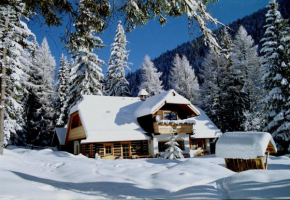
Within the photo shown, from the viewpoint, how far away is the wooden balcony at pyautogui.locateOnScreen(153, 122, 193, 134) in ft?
73.0

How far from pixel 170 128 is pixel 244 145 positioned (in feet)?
48.2

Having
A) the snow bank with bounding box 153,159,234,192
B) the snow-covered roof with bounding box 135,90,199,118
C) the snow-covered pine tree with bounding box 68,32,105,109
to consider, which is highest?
the snow-covered pine tree with bounding box 68,32,105,109

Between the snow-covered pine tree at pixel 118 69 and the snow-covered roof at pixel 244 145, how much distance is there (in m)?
26.7

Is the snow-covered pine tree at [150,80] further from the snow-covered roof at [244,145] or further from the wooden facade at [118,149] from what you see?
the snow-covered roof at [244,145]

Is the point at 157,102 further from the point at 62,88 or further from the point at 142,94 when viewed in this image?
the point at 62,88

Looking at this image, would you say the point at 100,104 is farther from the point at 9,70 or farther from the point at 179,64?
the point at 179,64

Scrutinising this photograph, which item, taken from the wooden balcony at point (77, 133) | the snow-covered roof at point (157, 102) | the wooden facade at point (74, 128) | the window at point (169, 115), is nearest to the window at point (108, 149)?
the wooden balcony at point (77, 133)

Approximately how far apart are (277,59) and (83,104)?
19108 millimetres

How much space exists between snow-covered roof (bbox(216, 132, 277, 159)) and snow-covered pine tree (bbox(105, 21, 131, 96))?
26737 millimetres

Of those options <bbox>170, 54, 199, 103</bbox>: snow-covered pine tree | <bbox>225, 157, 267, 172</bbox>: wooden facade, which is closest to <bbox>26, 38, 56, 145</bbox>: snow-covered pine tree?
<bbox>170, 54, 199, 103</bbox>: snow-covered pine tree

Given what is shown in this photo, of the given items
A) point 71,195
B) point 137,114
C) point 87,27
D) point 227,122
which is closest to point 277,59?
point 227,122

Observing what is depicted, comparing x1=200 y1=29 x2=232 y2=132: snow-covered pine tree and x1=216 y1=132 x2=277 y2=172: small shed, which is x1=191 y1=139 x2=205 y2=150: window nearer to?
x1=200 y1=29 x2=232 y2=132: snow-covered pine tree

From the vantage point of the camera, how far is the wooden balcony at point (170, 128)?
22.2m

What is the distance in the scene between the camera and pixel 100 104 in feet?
79.2
